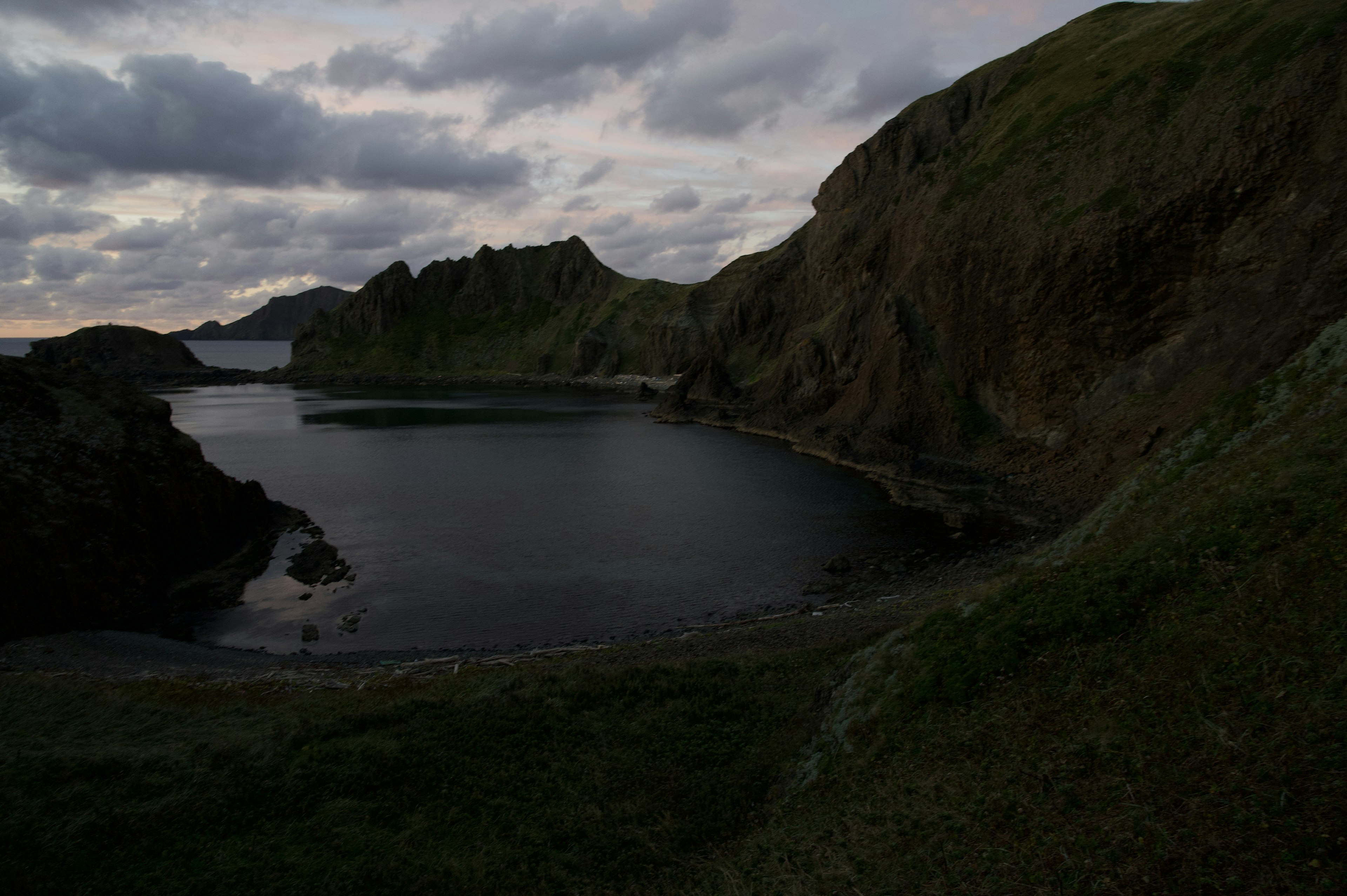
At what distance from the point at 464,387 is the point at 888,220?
126 meters

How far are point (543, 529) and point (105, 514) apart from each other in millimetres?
23789

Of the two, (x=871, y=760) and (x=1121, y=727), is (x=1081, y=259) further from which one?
(x=1121, y=727)

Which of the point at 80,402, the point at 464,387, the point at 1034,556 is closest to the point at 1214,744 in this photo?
the point at 1034,556

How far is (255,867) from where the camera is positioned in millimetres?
13023

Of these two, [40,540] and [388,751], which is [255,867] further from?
[40,540]

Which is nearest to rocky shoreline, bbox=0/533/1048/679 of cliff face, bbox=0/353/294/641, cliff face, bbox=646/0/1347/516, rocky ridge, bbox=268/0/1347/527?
cliff face, bbox=0/353/294/641

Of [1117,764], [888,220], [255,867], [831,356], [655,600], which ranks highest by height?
[888,220]

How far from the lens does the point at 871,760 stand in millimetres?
14117

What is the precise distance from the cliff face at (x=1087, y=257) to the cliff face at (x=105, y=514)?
47.9m

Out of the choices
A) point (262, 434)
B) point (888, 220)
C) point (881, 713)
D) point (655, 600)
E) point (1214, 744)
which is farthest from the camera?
point (262, 434)

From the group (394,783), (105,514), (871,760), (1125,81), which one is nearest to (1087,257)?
(1125,81)

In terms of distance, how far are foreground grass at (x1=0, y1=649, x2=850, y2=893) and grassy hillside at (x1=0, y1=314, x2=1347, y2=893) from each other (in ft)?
0.21

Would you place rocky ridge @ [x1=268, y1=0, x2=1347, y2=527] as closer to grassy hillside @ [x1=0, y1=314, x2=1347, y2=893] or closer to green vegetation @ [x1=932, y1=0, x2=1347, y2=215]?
green vegetation @ [x1=932, y1=0, x2=1347, y2=215]

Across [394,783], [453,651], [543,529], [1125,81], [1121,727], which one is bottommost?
[453,651]
